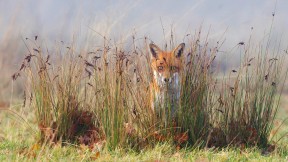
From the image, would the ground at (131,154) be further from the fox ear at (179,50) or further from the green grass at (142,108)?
the fox ear at (179,50)

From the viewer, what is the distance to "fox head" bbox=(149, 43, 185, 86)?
6645 mm

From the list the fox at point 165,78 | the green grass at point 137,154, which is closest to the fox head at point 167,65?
the fox at point 165,78

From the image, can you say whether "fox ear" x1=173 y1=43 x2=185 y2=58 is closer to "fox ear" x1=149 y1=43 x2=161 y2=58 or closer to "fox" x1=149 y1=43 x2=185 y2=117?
"fox" x1=149 y1=43 x2=185 y2=117

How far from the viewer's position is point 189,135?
666cm

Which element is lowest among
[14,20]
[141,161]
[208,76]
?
[141,161]

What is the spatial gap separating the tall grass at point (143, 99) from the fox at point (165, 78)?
3.5 inches

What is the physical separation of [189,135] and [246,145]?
2.54 ft

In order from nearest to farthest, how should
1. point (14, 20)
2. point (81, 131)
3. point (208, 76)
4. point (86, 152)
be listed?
point (86, 152) < point (208, 76) < point (81, 131) < point (14, 20)

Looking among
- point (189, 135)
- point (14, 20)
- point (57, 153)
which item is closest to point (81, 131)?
point (57, 153)

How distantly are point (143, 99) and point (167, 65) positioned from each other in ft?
1.74

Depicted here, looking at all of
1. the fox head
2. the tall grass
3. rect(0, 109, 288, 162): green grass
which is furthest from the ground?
the fox head

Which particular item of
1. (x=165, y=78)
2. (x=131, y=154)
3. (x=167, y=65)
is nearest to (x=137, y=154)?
(x=131, y=154)

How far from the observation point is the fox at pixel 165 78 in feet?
21.5

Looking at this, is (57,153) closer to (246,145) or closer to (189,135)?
(189,135)
